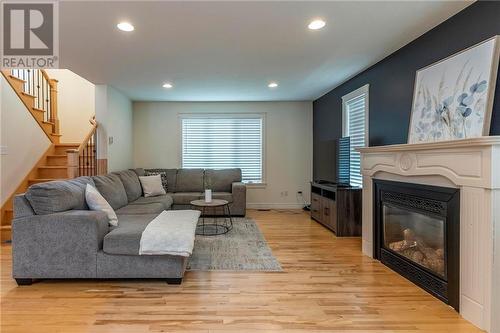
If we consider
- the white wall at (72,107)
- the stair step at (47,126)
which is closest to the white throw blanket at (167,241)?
the stair step at (47,126)

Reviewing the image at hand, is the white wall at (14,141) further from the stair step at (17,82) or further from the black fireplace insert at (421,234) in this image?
the black fireplace insert at (421,234)

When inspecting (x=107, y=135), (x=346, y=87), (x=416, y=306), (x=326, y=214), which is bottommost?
(x=416, y=306)

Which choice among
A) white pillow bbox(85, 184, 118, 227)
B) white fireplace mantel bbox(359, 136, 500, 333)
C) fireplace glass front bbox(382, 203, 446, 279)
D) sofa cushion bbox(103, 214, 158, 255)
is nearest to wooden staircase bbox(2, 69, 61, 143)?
white pillow bbox(85, 184, 118, 227)

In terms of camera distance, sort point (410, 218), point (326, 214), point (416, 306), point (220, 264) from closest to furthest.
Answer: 1. point (416, 306)
2. point (410, 218)
3. point (220, 264)
4. point (326, 214)

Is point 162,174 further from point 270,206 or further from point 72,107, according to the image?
point 72,107

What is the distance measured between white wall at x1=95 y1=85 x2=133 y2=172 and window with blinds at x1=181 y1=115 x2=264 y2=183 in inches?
46.5

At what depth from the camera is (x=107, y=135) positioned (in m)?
5.36

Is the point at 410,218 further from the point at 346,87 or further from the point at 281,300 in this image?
Answer: the point at 346,87

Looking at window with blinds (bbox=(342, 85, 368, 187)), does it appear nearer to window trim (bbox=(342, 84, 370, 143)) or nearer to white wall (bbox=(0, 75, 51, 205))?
window trim (bbox=(342, 84, 370, 143))

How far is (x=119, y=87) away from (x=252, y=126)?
9.53 feet

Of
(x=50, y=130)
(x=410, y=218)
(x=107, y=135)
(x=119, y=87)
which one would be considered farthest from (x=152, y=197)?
(x=410, y=218)

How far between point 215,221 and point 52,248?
3.09 meters

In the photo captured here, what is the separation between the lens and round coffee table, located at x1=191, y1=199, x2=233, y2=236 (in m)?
4.68

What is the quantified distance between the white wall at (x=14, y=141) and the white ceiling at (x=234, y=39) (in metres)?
1.20
